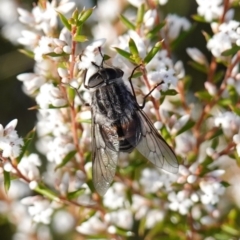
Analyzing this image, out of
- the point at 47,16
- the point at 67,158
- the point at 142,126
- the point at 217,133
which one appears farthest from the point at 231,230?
the point at 47,16

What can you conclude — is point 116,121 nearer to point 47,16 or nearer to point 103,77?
point 103,77

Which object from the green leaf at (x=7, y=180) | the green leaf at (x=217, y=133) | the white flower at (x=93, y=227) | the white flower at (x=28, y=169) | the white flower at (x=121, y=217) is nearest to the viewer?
the green leaf at (x=7, y=180)

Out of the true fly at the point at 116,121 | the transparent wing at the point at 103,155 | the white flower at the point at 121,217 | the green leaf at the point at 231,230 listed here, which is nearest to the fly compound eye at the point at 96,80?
the true fly at the point at 116,121

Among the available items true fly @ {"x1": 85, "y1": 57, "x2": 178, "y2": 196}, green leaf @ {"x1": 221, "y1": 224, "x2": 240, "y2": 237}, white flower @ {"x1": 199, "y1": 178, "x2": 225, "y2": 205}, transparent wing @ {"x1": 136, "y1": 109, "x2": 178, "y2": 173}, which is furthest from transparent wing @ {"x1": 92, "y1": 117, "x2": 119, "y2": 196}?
green leaf @ {"x1": 221, "y1": 224, "x2": 240, "y2": 237}

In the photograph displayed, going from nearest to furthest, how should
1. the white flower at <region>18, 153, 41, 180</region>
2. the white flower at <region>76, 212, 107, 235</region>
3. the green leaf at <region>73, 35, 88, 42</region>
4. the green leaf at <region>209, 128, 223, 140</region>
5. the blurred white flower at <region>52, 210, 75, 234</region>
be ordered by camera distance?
the green leaf at <region>73, 35, 88, 42</region>, the white flower at <region>18, 153, 41, 180</region>, the green leaf at <region>209, 128, 223, 140</region>, the white flower at <region>76, 212, 107, 235</region>, the blurred white flower at <region>52, 210, 75, 234</region>

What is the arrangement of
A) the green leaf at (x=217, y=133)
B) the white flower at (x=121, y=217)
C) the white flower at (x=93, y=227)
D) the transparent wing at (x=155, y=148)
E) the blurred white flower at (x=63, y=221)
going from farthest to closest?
1. the blurred white flower at (x=63, y=221)
2. the white flower at (x=121, y=217)
3. the white flower at (x=93, y=227)
4. the green leaf at (x=217, y=133)
5. the transparent wing at (x=155, y=148)

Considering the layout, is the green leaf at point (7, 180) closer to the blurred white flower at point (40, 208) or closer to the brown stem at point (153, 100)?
the blurred white flower at point (40, 208)

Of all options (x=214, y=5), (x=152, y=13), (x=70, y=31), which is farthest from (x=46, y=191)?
(x=214, y=5)

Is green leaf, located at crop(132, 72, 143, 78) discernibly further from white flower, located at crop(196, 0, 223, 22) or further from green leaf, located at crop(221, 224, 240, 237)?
green leaf, located at crop(221, 224, 240, 237)
